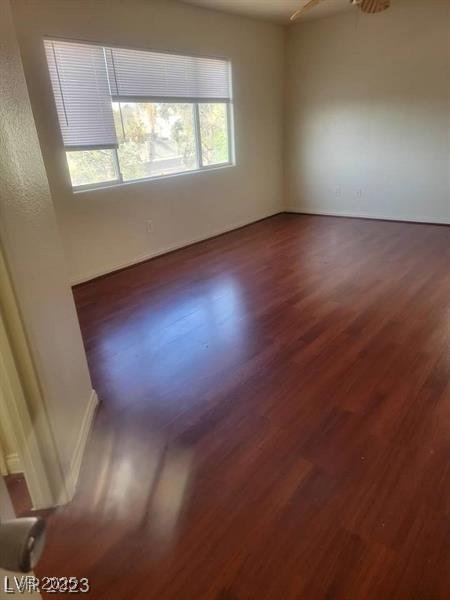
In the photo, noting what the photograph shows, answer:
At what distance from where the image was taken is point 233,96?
502 centimetres

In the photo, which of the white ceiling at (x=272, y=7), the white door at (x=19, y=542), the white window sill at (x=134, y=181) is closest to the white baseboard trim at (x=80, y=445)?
the white door at (x=19, y=542)

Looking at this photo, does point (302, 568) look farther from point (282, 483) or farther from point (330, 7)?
point (330, 7)

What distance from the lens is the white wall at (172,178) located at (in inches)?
127

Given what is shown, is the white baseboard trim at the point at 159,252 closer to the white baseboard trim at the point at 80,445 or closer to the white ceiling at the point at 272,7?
the white baseboard trim at the point at 80,445

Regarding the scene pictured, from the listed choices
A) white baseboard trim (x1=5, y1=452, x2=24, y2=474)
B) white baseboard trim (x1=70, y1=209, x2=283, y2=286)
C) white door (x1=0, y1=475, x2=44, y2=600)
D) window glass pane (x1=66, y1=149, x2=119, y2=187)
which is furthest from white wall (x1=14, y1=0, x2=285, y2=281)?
white door (x1=0, y1=475, x2=44, y2=600)

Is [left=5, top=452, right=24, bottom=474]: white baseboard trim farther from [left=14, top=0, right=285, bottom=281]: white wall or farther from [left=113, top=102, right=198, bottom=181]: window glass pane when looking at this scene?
[left=113, top=102, right=198, bottom=181]: window glass pane

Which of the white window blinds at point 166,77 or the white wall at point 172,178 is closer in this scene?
the white wall at point 172,178

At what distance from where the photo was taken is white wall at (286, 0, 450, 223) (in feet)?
15.8

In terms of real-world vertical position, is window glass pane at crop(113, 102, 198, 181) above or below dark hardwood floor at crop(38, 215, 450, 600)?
above

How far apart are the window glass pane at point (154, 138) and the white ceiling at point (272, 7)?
41.2 inches

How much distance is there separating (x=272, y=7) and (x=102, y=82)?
91.3 inches

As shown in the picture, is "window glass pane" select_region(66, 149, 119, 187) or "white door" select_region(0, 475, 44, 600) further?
"window glass pane" select_region(66, 149, 119, 187)

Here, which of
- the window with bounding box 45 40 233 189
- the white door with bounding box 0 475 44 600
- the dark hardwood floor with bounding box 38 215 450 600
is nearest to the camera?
the white door with bounding box 0 475 44 600

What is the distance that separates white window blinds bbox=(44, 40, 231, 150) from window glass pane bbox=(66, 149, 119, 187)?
0.10 m
